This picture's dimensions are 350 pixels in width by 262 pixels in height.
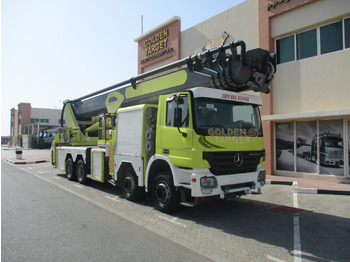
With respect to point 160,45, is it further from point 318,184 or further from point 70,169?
point 318,184

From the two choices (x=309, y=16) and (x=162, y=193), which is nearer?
(x=162, y=193)

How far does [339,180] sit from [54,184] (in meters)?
10.6

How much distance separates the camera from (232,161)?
589 centimetres

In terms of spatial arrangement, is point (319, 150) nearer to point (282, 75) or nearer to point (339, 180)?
point (339, 180)

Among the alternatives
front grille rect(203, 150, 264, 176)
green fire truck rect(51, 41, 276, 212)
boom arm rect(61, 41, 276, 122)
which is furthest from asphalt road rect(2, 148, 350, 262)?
boom arm rect(61, 41, 276, 122)

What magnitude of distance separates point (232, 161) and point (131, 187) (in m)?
3.06

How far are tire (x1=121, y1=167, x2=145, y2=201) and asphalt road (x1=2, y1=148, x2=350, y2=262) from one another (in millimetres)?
222

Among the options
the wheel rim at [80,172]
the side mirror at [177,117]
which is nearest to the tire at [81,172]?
the wheel rim at [80,172]

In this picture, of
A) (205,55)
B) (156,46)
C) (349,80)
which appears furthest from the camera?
(156,46)

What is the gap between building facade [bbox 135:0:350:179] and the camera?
9.98 metres

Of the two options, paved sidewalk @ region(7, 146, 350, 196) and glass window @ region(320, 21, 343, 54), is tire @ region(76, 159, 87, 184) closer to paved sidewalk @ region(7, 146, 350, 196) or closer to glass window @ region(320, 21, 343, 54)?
paved sidewalk @ region(7, 146, 350, 196)

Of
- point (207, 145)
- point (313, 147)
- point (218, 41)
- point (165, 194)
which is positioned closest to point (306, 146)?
point (313, 147)

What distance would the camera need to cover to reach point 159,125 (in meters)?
6.55

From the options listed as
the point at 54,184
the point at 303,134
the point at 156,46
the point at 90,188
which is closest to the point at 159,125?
the point at 90,188
